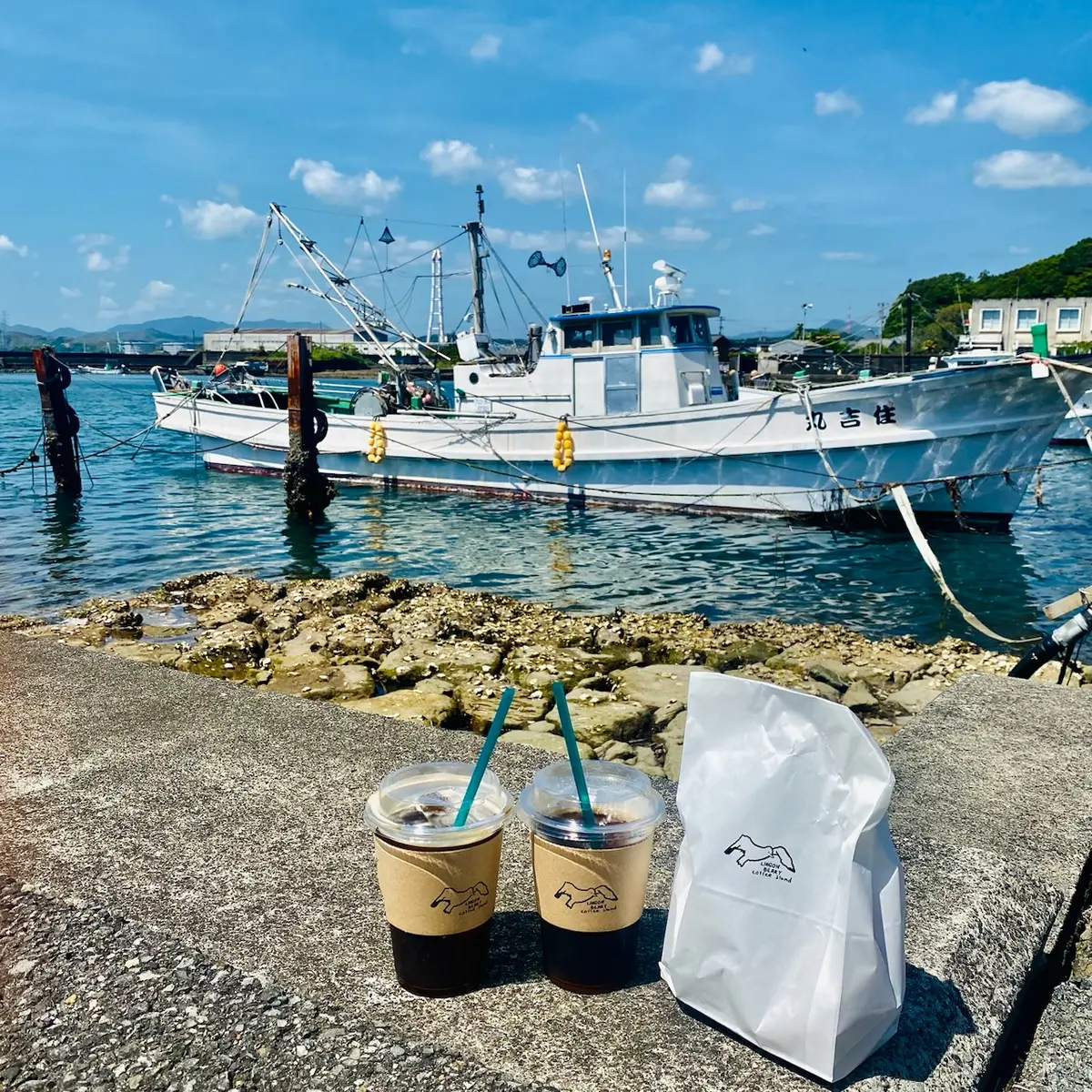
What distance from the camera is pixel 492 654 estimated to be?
26.2ft

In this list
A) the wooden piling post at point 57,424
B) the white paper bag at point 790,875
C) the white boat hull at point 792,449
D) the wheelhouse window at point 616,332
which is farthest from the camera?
the wooden piling post at point 57,424

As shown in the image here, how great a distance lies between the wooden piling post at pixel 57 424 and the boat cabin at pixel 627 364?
9468 millimetres

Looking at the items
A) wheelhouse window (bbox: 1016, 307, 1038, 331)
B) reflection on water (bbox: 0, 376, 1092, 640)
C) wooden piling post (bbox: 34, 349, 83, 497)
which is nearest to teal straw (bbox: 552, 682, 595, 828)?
reflection on water (bbox: 0, 376, 1092, 640)

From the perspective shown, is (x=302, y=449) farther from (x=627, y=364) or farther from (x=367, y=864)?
(x=367, y=864)

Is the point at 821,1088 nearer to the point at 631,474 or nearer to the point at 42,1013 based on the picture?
the point at 42,1013

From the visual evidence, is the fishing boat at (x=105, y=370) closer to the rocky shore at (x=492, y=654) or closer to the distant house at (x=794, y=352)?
the distant house at (x=794, y=352)

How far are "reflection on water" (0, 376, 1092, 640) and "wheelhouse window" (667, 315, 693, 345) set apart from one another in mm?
3342

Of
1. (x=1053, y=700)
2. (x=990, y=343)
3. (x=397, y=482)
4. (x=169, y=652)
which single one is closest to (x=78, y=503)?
(x=397, y=482)

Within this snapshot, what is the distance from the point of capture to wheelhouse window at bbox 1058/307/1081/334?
53375 mm

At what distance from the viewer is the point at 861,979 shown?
1590 mm

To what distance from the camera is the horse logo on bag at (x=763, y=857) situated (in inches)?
64.0

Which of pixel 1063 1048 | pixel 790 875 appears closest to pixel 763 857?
pixel 790 875

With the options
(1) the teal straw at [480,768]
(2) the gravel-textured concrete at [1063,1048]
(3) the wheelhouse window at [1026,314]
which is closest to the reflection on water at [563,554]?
(2) the gravel-textured concrete at [1063,1048]

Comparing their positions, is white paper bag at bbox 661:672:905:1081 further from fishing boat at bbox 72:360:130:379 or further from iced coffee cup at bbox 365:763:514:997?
fishing boat at bbox 72:360:130:379
